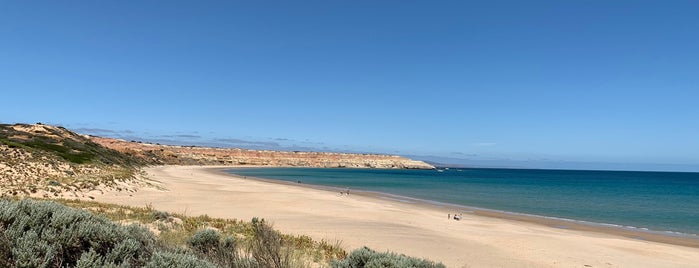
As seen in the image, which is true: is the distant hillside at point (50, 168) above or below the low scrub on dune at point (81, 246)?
below

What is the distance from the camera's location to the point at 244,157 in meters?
148

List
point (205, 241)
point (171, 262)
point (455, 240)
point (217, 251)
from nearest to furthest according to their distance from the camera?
point (171, 262), point (217, 251), point (205, 241), point (455, 240)

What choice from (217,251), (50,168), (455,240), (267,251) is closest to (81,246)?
(267,251)

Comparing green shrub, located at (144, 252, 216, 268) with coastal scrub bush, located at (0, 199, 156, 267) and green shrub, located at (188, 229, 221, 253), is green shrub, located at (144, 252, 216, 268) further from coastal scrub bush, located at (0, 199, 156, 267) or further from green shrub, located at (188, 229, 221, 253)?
green shrub, located at (188, 229, 221, 253)

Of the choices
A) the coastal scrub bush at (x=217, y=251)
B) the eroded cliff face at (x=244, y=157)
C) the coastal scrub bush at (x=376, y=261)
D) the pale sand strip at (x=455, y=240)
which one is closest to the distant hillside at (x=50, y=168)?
the pale sand strip at (x=455, y=240)

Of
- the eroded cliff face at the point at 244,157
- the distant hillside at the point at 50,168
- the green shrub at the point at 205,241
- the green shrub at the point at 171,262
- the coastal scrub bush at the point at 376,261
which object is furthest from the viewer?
the eroded cliff face at the point at 244,157

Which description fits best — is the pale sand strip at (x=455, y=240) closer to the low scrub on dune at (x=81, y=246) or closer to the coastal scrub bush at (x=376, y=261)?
the coastal scrub bush at (x=376, y=261)

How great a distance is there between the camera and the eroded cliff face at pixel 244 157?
109m

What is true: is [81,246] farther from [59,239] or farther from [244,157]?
[244,157]

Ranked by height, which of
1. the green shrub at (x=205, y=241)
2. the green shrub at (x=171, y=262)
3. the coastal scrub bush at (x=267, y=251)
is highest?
the green shrub at (x=171, y=262)

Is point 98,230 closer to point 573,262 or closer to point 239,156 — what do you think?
point 573,262

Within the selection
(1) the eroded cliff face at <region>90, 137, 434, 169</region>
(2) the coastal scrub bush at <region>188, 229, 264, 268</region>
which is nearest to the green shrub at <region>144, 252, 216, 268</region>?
(2) the coastal scrub bush at <region>188, 229, 264, 268</region>

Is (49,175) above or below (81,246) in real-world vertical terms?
below

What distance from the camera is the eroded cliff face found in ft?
358
